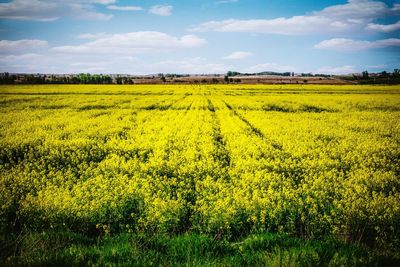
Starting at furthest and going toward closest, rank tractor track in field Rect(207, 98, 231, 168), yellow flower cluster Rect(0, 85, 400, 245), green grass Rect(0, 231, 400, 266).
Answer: tractor track in field Rect(207, 98, 231, 168) < yellow flower cluster Rect(0, 85, 400, 245) < green grass Rect(0, 231, 400, 266)

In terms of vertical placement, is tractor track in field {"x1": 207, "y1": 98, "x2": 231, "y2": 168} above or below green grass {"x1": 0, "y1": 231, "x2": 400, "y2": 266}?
above

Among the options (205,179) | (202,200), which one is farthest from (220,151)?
(202,200)

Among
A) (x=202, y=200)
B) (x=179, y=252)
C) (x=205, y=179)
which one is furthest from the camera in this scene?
(x=205, y=179)

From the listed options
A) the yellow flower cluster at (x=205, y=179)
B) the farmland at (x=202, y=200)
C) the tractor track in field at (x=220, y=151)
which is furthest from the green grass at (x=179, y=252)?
the tractor track in field at (x=220, y=151)

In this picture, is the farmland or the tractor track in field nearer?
the farmland

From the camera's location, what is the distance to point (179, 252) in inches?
227

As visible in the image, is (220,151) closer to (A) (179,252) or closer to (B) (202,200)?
(B) (202,200)

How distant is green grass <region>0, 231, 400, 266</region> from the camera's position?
5016 millimetres

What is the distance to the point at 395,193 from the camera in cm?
912

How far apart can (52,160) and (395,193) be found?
39.1 ft

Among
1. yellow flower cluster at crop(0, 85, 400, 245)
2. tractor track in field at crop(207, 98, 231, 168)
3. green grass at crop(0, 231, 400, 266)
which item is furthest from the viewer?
tractor track in field at crop(207, 98, 231, 168)

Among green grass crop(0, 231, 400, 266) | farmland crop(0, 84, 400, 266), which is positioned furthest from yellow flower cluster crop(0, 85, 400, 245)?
green grass crop(0, 231, 400, 266)

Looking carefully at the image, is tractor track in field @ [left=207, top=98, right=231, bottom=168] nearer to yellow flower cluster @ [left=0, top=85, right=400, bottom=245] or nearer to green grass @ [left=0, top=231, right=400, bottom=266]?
yellow flower cluster @ [left=0, top=85, right=400, bottom=245]

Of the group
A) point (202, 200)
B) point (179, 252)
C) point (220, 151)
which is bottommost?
point (179, 252)
